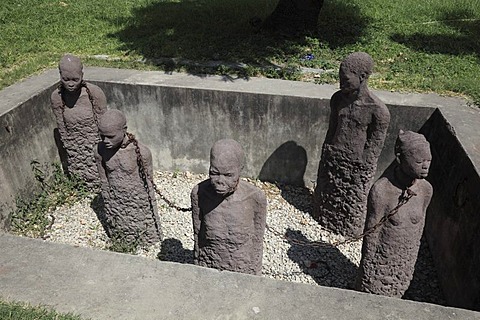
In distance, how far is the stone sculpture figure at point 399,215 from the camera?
12.9 feet

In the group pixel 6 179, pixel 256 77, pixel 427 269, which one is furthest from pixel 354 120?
pixel 6 179

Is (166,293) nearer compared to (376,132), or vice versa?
(166,293)

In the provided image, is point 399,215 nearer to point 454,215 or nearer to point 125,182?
point 454,215

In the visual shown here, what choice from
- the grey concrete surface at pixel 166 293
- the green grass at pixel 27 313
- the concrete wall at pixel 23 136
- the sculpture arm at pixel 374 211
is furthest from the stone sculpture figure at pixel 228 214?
the concrete wall at pixel 23 136

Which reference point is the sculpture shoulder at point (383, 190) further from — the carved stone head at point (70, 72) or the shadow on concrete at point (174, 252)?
the carved stone head at point (70, 72)

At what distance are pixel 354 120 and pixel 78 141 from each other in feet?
13.8

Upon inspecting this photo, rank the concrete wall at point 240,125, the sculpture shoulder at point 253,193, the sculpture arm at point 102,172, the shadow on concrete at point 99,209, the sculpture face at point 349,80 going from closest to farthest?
the sculpture shoulder at point 253,193 < the sculpture face at point 349,80 < the sculpture arm at point 102,172 < the concrete wall at point 240,125 < the shadow on concrete at point 99,209

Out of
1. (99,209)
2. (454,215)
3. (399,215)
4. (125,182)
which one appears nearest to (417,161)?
(399,215)

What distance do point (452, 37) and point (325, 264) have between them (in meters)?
7.18

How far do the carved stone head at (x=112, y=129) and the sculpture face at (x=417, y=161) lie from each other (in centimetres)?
313

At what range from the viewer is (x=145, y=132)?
739cm

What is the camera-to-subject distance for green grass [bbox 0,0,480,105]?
26.1ft

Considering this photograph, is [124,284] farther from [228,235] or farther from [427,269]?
[427,269]

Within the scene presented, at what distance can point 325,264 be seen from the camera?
557 centimetres
